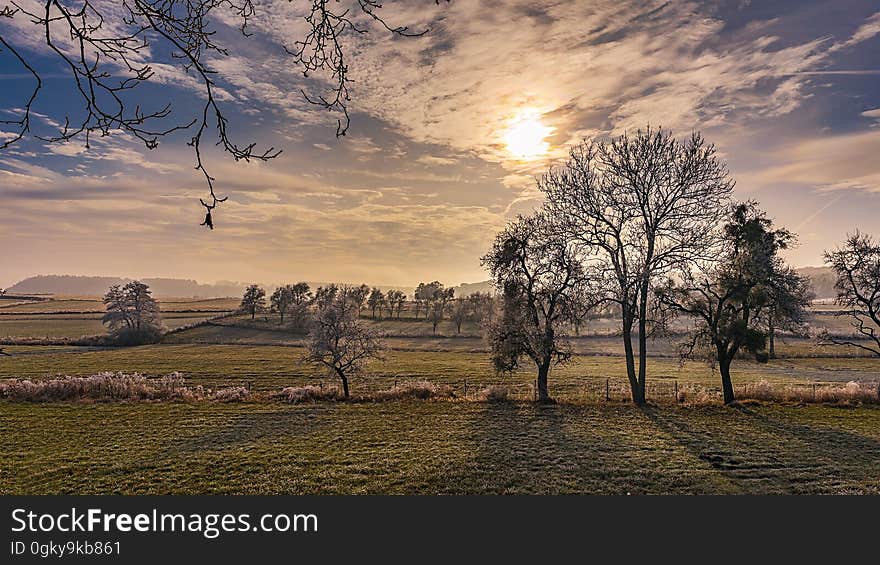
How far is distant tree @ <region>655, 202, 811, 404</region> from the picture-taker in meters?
20.8

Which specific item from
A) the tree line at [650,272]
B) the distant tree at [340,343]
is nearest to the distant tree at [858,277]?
the tree line at [650,272]

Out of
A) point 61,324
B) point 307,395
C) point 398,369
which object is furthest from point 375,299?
point 307,395

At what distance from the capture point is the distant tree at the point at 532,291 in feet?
74.7

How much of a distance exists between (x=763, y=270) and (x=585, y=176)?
913 cm

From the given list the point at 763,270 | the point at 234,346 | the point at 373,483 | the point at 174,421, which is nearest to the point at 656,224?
the point at 763,270

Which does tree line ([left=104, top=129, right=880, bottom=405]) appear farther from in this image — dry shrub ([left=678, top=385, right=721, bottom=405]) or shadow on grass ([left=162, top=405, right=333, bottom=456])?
shadow on grass ([left=162, top=405, right=333, bottom=456])

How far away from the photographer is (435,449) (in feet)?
45.7

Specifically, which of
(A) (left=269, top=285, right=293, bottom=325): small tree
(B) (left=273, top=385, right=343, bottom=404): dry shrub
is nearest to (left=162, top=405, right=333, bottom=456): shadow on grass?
(B) (left=273, top=385, right=343, bottom=404): dry shrub

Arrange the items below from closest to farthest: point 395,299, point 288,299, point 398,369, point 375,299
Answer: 1. point 398,369
2. point 288,299
3. point 375,299
4. point 395,299

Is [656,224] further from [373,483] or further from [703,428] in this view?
[373,483]

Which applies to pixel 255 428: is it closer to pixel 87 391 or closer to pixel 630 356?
pixel 87 391

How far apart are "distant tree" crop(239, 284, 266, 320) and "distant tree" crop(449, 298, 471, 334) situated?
127 ft

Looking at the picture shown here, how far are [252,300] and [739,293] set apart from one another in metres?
85.1

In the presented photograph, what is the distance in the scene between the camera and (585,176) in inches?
835
